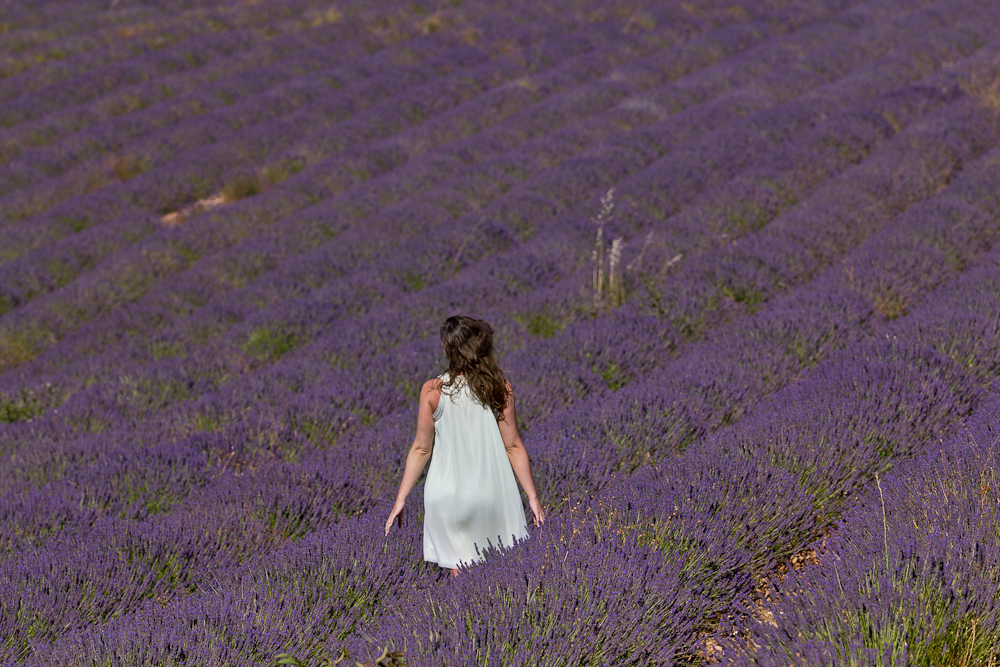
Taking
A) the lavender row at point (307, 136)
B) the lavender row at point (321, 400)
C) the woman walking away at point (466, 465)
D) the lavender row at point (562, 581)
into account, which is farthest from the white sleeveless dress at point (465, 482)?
the lavender row at point (307, 136)

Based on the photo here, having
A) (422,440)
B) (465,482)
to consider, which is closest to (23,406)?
(422,440)

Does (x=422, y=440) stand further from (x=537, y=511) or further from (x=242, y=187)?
(x=242, y=187)

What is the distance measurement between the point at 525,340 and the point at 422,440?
2325 mm

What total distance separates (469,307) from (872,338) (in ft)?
8.20

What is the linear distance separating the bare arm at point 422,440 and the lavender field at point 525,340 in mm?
181

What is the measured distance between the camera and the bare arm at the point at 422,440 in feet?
9.03

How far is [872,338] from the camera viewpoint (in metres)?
4.38

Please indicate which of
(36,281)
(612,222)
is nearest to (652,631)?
(612,222)

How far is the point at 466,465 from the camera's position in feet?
9.07

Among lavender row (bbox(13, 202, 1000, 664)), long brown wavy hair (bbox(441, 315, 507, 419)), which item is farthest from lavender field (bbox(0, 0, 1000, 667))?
long brown wavy hair (bbox(441, 315, 507, 419))

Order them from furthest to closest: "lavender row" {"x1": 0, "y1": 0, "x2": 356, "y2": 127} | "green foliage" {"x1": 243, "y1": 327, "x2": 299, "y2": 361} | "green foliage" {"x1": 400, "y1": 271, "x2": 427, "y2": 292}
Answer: "lavender row" {"x1": 0, "y1": 0, "x2": 356, "y2": 127}, "green foliage" {"x1": 400, "y1": 271, "x2": 427, "y2": 292}, "green foliage" {"x1": 243, "y1": 327, "x2": 299, "y2": 361}

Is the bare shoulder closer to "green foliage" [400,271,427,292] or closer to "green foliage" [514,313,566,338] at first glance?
"green foliage" [514,313,566,338]

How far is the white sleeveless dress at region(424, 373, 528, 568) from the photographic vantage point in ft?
9.04

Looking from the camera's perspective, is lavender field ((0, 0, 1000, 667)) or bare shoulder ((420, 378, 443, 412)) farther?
bare shoulder ((420, 378, 443, 412))
